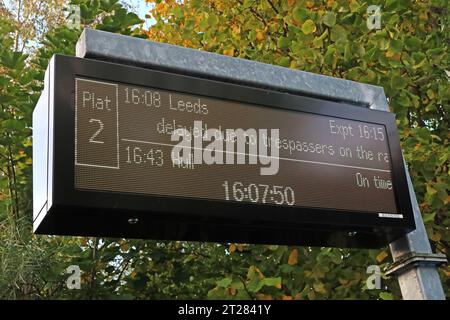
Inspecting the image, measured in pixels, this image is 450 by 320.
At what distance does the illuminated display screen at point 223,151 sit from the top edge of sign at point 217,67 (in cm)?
40

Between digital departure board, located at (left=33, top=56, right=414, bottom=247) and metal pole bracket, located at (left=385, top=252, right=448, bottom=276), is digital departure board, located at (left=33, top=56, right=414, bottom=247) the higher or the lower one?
the higher one

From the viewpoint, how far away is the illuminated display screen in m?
3.97

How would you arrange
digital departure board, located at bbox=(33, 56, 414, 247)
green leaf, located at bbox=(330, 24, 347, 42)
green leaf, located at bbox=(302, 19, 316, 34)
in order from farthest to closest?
green leaf, located at bbox=(330, 24, 347, 42) < green leaf, located at bbox=(302, 19, 316, 34) < digital departure board, located at bbox=(33, 56, 414, 247)

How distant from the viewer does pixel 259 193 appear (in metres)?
4.34

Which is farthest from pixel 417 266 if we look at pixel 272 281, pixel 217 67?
pixel 217 67

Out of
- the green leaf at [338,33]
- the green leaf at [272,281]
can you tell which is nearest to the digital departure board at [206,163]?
the green leaf at [272,281]

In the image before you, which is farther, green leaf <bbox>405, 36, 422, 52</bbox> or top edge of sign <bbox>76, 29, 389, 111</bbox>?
green leaf <bbox>405, 36, 422, 52</bbox>

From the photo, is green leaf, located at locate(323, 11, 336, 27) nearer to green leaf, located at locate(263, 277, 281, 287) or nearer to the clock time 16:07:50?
green leaf, located at locate(263, 277, 281, 287)

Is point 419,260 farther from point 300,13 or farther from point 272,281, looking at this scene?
point 300,13

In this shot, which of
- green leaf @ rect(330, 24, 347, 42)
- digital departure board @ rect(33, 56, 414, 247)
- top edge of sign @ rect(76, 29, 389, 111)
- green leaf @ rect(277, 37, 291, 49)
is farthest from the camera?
green leaf @ rect(277, 37, 291, 49)

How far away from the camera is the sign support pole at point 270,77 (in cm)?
459

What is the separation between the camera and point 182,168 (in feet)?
13.6

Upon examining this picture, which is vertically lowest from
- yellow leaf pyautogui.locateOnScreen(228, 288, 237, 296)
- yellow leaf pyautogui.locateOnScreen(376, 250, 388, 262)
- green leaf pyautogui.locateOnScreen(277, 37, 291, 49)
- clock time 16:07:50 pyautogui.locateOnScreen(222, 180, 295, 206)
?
clock time 16:07:50 pyautogui.locateOnScreen(222, 180, 295, 206)

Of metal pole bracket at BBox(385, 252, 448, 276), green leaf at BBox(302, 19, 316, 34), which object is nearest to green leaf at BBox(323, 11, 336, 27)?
green leaf at BBox(302, 19, 316, 34)
